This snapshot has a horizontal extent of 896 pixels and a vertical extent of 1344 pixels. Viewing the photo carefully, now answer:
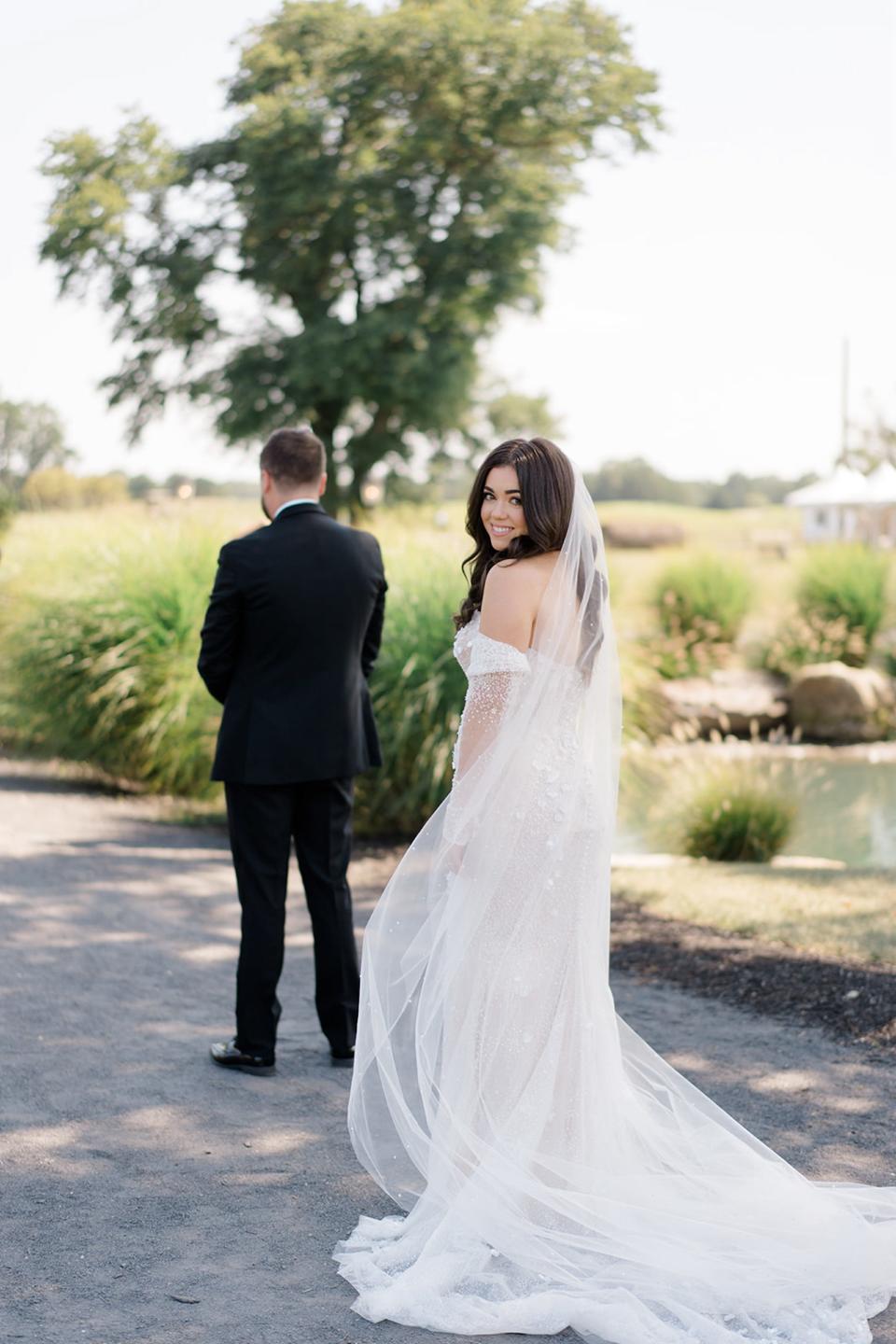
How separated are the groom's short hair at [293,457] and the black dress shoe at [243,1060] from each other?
202 cm

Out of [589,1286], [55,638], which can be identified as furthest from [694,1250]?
[55,638]

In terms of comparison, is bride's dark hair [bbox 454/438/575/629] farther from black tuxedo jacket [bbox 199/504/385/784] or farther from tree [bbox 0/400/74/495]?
tree [bbox 0/400/74/495]

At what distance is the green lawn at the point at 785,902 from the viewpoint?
22.7 feet

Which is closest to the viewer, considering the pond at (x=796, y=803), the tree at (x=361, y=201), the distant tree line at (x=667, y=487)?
the pond at (x=796, y=803)

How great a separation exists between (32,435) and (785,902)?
2256 inches

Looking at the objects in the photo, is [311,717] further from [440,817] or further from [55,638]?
[55,638]

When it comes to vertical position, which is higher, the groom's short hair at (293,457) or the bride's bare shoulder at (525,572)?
the groom's short hair at (293,457)

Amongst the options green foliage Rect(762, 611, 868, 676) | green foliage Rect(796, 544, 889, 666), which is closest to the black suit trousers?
green foliage Rect(762, 611, 868, 676)

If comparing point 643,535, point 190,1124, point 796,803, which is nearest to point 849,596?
point 796,803

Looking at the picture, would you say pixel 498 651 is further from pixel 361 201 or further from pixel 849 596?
pixel 361 201

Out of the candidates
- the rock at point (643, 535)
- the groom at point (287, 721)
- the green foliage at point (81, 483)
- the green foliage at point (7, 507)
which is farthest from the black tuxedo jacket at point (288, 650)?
the rock at point (643, 535)

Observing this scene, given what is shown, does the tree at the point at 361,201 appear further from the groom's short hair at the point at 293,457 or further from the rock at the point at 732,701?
the groom's short hair at the point at 293,457

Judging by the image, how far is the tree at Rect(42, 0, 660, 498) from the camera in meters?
31.2

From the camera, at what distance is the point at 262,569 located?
15.8ft
